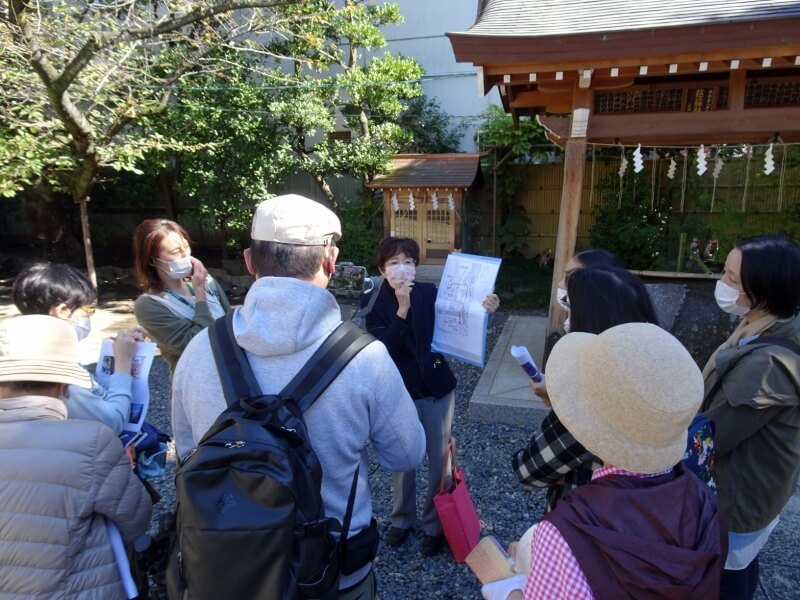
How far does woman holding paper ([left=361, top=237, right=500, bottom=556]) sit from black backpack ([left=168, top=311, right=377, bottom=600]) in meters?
1.28

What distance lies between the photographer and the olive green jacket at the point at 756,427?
1.57 m

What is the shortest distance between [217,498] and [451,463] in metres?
1.56

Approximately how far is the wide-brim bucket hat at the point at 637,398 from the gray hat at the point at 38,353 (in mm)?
1413

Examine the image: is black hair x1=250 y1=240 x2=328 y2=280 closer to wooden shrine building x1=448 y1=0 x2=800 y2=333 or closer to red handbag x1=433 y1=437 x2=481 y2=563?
red handbag x1=433 y1=437 x2=481 y2=563

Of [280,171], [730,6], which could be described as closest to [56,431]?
[730,6]

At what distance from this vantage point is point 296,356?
4.28 feet

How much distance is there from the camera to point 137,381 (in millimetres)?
1927

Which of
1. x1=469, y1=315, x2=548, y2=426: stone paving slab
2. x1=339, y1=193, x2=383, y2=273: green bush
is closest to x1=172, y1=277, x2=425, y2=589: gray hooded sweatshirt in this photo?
x1=469, y1=315, x2=548, y2=426: stone paving slab

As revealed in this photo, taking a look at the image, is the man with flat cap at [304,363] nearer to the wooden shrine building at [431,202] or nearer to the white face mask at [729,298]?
the white face mask at [729,298]

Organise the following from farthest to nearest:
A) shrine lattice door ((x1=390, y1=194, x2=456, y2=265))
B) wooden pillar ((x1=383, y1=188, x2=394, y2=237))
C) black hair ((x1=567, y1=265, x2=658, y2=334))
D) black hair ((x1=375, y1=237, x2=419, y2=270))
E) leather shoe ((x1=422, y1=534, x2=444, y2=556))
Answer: wooden pillar ((x1=383, y1=188, x2=394, y2=237)), shrine lattice door ((x1=390, y1=194, x2=456, y2=265)), leather shoe ((x1=422, y1=534, x2=444, y2=556)), black hair ((x1=375, y1=237, x2=419, y2=270)), black hair ((x1=567, y1=265, x2=658, y2=334))

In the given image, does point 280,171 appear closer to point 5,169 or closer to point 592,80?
point 5,169

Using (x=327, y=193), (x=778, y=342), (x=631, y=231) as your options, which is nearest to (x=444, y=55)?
(x=327, y=193)

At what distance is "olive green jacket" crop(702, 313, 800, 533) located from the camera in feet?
5.14

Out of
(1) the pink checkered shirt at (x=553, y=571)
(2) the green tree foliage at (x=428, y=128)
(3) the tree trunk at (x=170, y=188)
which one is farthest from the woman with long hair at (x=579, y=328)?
(3) the tree trunk at (x=170, y=188)
